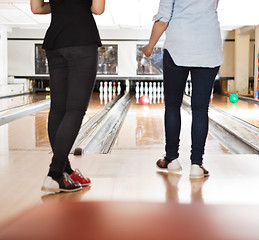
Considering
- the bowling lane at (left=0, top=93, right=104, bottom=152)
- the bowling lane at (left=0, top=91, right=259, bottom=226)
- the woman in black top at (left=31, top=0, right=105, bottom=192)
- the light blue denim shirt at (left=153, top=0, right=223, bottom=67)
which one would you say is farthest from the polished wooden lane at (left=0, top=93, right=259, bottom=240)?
the light blue denim shirt at (left=153, top=0, right=223, bottom=67)

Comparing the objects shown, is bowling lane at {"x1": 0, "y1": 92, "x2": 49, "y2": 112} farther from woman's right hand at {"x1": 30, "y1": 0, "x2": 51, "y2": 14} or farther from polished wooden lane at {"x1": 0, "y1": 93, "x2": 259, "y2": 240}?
woman's right hand at {"x1": 30, "y1": 0, "x2": 51, "y2": 14}

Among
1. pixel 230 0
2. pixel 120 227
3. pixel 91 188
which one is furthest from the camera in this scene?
pixel 230 0

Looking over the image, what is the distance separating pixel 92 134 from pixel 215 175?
1.94 metres

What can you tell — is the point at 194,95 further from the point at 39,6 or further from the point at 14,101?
the point at 14,101

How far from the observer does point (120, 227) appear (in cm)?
157

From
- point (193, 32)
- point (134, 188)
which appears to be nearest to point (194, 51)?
point (193, 32)

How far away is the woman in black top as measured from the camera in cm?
196

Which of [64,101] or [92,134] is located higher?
[64,101]

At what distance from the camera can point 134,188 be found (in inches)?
83.0

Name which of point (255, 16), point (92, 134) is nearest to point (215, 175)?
point (92, 134)

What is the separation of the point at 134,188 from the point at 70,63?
690mm

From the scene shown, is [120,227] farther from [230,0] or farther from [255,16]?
[255,16]

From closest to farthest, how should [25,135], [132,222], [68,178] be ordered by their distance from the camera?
[132,222] → [68,178] → [25,135]

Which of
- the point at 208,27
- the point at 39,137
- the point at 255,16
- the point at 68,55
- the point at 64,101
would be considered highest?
the point at 255,16
